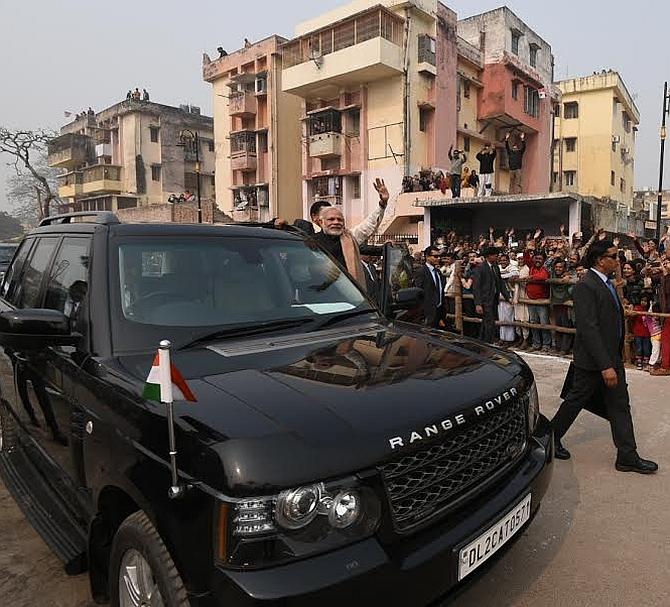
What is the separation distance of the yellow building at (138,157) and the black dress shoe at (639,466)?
141 ft

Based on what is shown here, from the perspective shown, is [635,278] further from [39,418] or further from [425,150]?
[425,150]

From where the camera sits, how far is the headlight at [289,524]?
1687mm

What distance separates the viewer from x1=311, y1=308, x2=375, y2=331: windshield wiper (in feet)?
9.75


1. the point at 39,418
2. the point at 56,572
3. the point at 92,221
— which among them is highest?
the point at 92,221

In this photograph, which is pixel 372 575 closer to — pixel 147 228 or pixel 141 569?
pixel 141 569

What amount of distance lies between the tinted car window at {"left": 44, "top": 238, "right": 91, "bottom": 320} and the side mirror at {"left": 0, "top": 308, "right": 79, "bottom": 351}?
0.18 metres

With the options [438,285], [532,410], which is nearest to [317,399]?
[532,410]

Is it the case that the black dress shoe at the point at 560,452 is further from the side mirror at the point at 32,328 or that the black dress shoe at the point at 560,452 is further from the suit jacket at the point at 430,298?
the suit jacket at the point at 430,298

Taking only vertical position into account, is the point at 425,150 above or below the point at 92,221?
above

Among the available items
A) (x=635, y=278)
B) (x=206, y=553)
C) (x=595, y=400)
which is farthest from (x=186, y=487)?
(x=635, y=278)

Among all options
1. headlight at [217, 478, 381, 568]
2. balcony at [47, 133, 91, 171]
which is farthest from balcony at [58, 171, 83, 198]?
headlight at [217, 478, 381, 568]

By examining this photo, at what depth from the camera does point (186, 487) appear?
178 cm

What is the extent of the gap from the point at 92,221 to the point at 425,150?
28.2 metres

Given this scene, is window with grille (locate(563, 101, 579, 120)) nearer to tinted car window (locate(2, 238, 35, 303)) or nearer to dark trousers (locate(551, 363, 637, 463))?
dark trousers (locate(551, 363, 637, 463))
